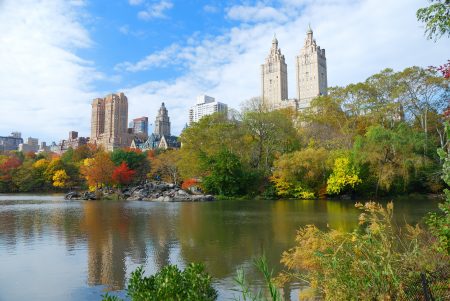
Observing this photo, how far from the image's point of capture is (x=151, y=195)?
3431 cm

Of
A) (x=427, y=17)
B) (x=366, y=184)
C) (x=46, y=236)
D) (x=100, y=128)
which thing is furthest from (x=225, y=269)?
(x=100, y=128)

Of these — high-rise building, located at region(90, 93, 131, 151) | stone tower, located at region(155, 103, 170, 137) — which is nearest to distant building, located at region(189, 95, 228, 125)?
stone tower, located at region(155, 103, 170, 137)

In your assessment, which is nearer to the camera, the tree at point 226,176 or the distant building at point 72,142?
the tree at point 226,176

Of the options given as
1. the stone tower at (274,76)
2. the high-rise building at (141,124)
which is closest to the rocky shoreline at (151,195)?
the stone tower at (274,76)

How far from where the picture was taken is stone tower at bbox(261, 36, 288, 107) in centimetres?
11138

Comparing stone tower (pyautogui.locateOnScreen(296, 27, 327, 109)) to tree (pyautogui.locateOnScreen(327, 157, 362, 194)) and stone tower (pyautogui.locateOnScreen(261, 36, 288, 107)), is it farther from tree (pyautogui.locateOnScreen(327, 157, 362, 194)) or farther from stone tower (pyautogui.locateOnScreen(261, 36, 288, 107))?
tree (pyautogui.locateOnScreen(327, 157, 362, 194))

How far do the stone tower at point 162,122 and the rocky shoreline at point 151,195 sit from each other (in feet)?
327

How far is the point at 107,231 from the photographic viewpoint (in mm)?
12633

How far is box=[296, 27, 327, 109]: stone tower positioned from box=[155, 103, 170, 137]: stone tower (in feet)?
180

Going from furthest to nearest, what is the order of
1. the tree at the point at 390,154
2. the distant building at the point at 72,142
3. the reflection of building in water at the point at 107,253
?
the distant building at the point at 72,142
the tree at the point at 390,154
the reflection of building in water at the point at 107,253

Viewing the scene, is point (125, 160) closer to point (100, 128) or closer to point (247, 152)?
point (247, 152)

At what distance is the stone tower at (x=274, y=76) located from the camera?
111 meters

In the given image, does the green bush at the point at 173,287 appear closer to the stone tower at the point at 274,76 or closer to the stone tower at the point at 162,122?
the stone tower at the point at 274,76

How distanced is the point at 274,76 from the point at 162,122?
4933 centimetres
